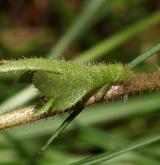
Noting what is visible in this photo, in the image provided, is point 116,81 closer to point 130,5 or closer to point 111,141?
point 111,141

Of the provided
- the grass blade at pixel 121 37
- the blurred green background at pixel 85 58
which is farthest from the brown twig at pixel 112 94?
the grass blade at pixel 121 37

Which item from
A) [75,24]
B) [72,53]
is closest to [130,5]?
[72,53]

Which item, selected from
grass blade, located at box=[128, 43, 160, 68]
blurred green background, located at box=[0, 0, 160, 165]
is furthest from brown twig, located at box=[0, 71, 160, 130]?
blurred green background, located at box=[0, 0, 160, 165]

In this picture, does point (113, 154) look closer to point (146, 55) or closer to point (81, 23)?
point (146, 55)

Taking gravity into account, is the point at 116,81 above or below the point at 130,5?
below

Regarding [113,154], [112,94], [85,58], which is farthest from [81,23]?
[112,94]

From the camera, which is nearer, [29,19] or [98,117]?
[98,117]

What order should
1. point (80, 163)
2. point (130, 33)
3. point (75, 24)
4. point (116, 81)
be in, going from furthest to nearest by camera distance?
point (75, 24) → point (130, 33) → point (80, 163) → point (116, 81)
